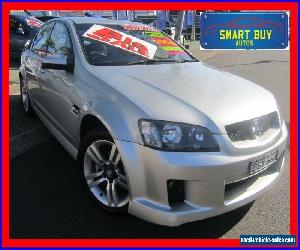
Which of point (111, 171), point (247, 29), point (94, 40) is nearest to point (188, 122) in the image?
point (111, 171)

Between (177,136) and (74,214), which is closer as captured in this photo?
(177,136)

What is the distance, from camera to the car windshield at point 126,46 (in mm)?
3845

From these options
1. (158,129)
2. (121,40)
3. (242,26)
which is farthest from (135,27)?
(242,26)

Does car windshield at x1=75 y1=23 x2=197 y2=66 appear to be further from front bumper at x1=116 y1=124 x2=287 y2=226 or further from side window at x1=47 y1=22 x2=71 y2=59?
front bumper at x1=116 y1=124 x2=287 y2=226

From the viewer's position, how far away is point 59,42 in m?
4.40

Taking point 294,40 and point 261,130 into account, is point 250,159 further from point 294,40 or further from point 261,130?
point 294,40

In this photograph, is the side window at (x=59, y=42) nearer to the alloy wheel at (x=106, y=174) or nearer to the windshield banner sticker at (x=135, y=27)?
the windshield banner sticker at (x=135, y=27)

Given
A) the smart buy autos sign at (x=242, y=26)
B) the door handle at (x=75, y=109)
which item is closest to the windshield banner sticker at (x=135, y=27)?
the door handle at (x=75, y=109)

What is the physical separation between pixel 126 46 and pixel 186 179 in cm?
197

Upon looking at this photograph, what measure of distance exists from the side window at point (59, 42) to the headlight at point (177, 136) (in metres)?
1.67

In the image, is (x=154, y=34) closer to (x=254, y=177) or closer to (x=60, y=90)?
(x=60, y=90)

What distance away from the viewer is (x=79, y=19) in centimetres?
443

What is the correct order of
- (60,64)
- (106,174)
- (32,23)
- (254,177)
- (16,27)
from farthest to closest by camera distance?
1. (32,23)
2. (16,27)
3. (60,64)
4. (106,174)
5. (254,177)

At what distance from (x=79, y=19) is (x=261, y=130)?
2574 mm
